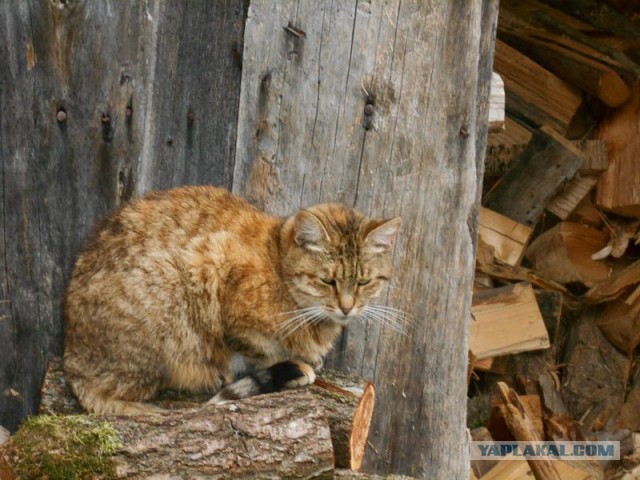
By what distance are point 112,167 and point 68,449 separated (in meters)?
1.38

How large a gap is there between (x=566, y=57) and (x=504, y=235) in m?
1.13

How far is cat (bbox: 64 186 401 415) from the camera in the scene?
406 cm

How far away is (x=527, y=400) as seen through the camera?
6.20m

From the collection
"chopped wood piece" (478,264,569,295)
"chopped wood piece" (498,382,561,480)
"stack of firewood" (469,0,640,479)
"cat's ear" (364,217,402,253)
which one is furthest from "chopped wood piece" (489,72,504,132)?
"chopped wood piece" (498,382,561,480)

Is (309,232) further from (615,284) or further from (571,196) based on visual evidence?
(615,284)

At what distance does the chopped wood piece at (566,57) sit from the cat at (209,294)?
7.91ft

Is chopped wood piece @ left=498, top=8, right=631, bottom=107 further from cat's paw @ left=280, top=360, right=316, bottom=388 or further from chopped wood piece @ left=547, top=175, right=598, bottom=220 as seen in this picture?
cat's paw @ left=280, top=360, right=316, bottom=388

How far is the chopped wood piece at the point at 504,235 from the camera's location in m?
6.07

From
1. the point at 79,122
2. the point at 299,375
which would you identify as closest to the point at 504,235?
the point at 299,375

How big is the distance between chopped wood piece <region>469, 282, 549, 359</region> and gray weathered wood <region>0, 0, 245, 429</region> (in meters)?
2.29

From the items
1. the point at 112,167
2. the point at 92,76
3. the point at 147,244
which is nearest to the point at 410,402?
the point at 147,244

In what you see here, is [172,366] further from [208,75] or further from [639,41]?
[639,41]

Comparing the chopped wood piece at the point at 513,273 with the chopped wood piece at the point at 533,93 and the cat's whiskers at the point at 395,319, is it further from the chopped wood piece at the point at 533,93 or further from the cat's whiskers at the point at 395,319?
the cat's whiskers at the point at 395,319

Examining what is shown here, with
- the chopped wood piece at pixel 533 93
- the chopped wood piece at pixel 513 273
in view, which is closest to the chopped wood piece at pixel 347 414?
the chopped wood piece at pixel 513 273
